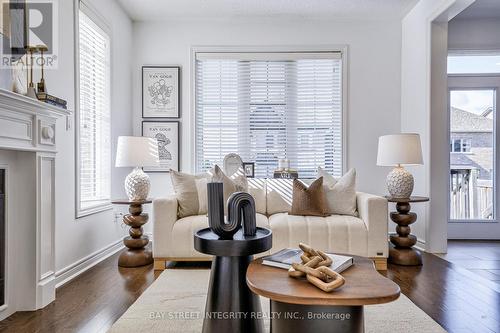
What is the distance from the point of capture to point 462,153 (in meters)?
4.40

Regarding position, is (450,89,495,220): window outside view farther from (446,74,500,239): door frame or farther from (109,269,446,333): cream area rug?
(109,269,446,333): cream area rug

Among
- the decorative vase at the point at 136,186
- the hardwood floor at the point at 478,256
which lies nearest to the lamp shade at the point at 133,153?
the decorative vase at the point at 136,186

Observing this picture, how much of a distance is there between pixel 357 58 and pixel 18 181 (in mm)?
3882

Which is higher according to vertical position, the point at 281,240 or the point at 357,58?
the point at 357,58

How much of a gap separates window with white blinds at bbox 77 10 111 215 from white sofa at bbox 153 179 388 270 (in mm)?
720

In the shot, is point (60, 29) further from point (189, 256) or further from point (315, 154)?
point (315, 154)

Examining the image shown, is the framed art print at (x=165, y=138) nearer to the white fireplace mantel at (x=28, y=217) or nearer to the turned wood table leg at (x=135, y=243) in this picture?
the turned wood table leg at (x=135, y=243)

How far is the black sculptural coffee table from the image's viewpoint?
5.14 ft

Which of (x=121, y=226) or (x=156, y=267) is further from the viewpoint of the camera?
(x=121, y=226)

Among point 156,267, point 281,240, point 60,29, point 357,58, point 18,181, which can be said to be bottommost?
point 156,267

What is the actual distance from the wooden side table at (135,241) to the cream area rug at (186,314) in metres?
0.66

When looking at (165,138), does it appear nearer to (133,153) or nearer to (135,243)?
(133,153)

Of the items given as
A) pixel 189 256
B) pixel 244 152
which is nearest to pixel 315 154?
pixel 244 152

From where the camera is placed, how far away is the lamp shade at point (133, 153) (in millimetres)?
3277
